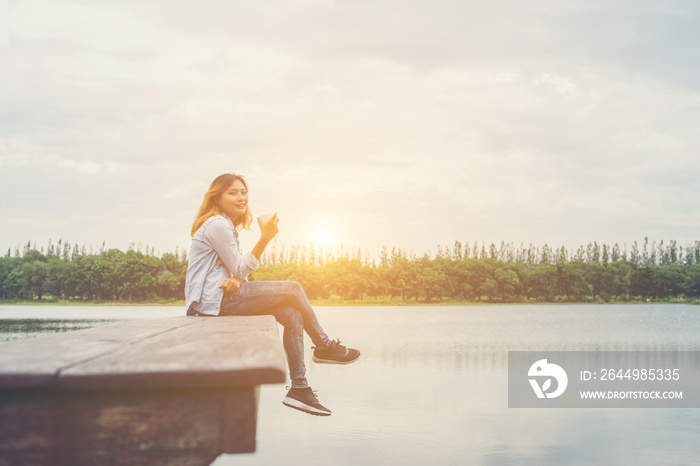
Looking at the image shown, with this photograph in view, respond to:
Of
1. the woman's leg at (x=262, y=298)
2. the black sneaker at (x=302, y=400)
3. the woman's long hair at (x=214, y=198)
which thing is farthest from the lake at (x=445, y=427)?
the woman's long hair at (x=214, y=198)

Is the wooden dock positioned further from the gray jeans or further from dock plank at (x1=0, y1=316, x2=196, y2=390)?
the gray jeans

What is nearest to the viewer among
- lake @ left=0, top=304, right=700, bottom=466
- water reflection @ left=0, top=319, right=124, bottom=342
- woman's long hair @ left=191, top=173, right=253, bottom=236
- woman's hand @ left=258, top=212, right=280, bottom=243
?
woman's hand @ left=258, top=212, right=280, bottom=243

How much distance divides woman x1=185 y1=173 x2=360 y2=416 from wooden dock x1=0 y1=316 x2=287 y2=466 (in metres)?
3.39

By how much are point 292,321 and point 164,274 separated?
9361cm

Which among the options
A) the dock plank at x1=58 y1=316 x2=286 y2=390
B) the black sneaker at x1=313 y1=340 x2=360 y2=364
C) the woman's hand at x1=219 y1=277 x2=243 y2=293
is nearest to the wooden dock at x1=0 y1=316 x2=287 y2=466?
the dock plank at x1=58 y1=316 x2=286 y2=390

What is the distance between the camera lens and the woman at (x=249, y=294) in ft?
16.4

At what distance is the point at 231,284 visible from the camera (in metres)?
4.99

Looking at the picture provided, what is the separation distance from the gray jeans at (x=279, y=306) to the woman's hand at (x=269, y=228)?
0.39 meters

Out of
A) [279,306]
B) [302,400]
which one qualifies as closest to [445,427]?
[302,400]

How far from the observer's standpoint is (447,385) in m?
17.7

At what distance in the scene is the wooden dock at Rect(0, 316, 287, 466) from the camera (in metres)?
1.49

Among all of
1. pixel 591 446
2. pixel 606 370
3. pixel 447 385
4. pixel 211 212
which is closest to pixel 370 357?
pixel 447 385

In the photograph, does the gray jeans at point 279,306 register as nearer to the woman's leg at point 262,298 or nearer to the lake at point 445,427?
the woman's leg at point 262,298

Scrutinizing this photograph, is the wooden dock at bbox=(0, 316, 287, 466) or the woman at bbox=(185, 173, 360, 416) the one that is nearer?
the wooden dock at bbox=(0, 316, 287, 466)
